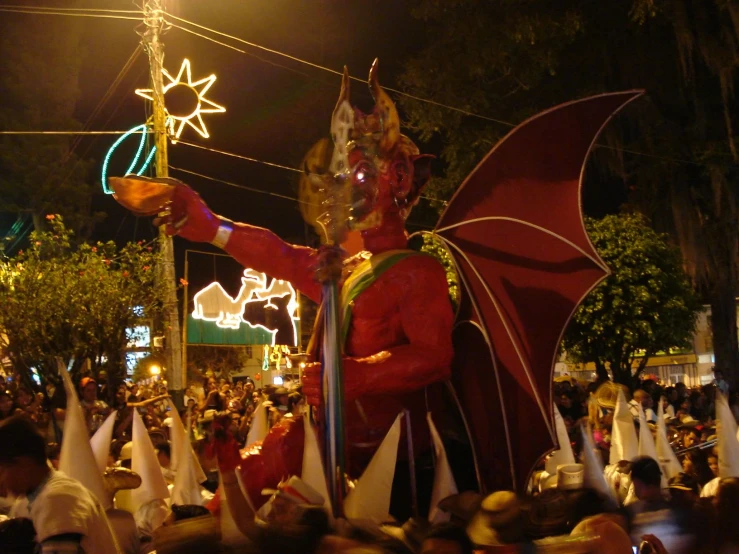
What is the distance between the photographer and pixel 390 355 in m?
4.42

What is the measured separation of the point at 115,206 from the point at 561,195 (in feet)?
75.2

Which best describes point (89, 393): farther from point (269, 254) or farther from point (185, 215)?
point (185, 215)

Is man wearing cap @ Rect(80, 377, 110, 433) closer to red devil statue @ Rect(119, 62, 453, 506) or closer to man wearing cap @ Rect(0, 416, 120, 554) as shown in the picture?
red devil statue @ Rect(119, 62, 453, 506)

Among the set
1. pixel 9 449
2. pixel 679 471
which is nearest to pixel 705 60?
pixel 679 471

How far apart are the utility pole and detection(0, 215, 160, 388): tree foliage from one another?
37.3 inches

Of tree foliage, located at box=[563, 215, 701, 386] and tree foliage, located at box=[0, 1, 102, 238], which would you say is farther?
tree foliage, located at box=[0, 1, 102, 238]

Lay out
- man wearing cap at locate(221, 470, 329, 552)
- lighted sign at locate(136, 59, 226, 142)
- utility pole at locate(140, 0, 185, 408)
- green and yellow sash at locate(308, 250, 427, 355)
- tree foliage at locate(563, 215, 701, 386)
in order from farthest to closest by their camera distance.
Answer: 1. tree foliage at locate(563, 215, 701, 386)
2. lighted sign at locate(136, 59, 226, 142)
3. utility pole at locate(140, 0, 185, 408)
4. green and yellow sash at locate(308, 250, 427, 355)
5. man wearing cap at locate(221, 470, 329, 552)

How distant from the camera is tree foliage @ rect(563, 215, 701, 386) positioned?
13.6m

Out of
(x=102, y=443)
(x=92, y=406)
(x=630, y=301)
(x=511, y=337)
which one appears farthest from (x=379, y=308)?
(x=630, y=301)

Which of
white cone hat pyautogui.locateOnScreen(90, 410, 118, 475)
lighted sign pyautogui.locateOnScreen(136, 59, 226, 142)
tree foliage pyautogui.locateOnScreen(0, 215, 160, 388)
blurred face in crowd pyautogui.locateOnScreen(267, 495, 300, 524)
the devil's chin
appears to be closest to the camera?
blurred face in crowd pyautogui.locateOnScreen(267, 495, 300, 524)

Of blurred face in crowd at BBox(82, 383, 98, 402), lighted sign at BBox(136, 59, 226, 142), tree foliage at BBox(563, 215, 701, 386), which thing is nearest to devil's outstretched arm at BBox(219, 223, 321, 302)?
blurred face in crowd at BBox(82, 383, 98, 402)

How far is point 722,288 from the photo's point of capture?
15.2 m

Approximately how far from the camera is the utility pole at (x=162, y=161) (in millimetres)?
12125

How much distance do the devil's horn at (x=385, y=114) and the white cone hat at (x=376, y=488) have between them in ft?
5.50
